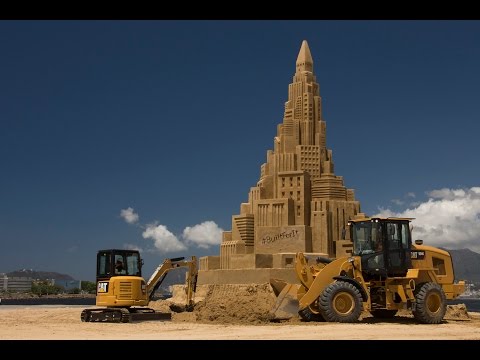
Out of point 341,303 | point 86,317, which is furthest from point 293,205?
point 341,303

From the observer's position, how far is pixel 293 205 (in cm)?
5306

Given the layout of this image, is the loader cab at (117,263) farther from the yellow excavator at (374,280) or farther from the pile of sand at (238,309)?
the yellow excavator at (374,280)

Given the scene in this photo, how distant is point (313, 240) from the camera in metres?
51.6

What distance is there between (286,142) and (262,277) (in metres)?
15.3

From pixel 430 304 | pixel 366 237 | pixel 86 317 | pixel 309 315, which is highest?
pixel 366 237

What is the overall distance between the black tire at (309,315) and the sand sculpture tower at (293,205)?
24678mm

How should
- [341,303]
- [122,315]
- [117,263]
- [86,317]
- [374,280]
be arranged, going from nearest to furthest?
1. [341,303]
2. [374,280]
3. [122,315]
4. [117,263]
5. [86,317]

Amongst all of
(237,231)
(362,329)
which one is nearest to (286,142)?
(237,231)

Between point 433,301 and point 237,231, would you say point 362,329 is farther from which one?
point 237,231

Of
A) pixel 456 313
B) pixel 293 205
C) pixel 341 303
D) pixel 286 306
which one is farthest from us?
pixel 293 205

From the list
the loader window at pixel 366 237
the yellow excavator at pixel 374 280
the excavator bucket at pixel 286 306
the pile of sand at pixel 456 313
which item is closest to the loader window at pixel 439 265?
the yellow excavator at pixel 374 280

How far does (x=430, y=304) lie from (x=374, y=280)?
6.87 feet

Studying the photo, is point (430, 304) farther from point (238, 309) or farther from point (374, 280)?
point (238, 309)
